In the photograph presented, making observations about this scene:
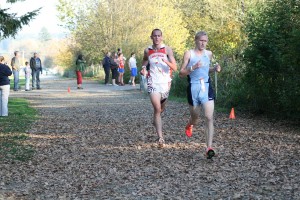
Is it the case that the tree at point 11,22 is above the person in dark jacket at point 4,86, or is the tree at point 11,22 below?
above

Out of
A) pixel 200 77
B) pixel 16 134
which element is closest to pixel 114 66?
pixel 16 134

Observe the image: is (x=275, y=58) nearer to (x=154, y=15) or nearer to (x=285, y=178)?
(x=285, y=178)

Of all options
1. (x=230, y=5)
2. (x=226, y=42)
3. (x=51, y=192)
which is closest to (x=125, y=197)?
(x=51, y=192)

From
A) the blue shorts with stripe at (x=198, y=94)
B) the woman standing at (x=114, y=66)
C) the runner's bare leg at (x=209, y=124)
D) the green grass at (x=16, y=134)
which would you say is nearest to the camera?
the runner's bare leg at (x=209, y=124)

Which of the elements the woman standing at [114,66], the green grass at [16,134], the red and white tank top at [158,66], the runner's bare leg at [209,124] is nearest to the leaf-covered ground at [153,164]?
the green grass at [16,134]

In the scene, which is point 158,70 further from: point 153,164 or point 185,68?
point 153,164

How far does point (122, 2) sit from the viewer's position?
1578 inches

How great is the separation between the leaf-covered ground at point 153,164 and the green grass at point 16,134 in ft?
0.72

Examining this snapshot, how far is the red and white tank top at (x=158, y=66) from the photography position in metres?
9.27

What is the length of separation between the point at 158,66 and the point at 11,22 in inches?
309

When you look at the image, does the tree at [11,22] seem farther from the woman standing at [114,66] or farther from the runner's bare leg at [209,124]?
the woman standing at [114,66]

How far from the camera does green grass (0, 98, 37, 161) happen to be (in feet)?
29.6

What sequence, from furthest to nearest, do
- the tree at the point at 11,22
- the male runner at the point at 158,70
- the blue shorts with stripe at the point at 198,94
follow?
the tree at the point at 11,22 → the male runner at the point at 158,70 → the blue shorts with stripe at the point at 198,94

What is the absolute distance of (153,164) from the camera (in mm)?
7871
